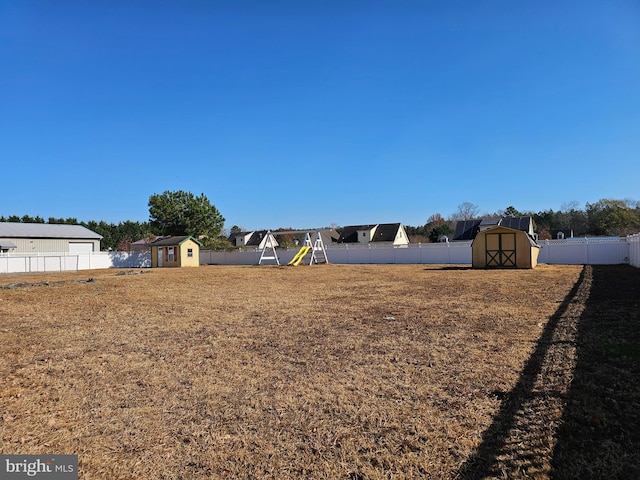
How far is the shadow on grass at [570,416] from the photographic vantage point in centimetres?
256

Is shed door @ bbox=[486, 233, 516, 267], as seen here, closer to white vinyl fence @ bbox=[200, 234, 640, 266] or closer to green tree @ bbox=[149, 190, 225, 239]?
white vinyl fence @ bbox=[200, 234, 640, 266]

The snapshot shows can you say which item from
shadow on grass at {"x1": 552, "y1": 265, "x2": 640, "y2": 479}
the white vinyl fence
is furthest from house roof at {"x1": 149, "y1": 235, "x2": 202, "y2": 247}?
shadow on grass at {"x1": 552, "y1": 265, "x2": 640, "y2": 479}

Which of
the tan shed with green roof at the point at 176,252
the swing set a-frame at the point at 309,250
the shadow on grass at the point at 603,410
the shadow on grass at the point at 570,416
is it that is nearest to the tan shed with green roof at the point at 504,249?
the swing set a-frame at the point at 309,250

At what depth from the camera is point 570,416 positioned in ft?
10.6

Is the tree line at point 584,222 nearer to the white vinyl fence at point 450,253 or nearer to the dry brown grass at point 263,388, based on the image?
the white vinyl fence at point 450,253

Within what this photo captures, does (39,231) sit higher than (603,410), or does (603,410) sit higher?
(39,231)

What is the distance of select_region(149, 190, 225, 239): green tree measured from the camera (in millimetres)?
37500

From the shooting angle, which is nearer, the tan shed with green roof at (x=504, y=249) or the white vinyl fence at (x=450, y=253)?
the tan shed with green roof at (x=504, y=249)

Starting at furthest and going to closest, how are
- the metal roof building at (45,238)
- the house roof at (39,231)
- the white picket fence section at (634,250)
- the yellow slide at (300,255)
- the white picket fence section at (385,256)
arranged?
the house roof at (39,231), the metal roof building at (45,238), the yellow slide at (300,255), the white picket fence section at (385,256), the white picket fence section at (634,250)

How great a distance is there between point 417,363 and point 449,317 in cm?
319

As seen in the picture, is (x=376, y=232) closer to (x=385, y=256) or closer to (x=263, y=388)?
(x=385, y=256)

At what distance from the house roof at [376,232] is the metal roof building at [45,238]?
3063 centimetres

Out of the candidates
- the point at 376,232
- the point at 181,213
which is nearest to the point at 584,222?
the point at 376,232

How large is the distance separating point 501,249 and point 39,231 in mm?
39426
